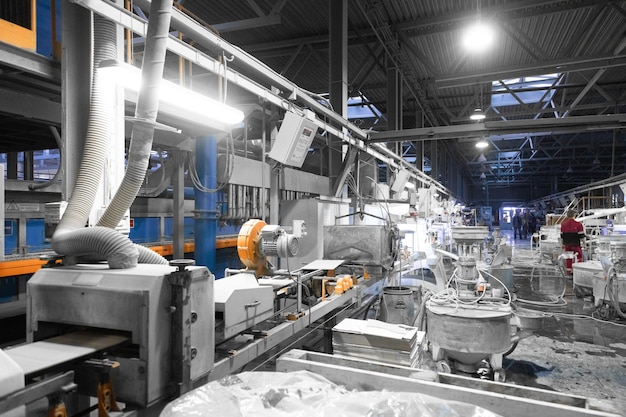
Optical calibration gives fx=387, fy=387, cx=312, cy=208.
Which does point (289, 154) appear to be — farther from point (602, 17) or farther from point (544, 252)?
point (544, 252)

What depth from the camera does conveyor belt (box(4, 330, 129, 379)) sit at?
1281 mm

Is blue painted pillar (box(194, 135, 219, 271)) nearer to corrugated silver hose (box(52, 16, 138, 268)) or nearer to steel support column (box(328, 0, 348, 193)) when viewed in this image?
steel support column (box(328, 0, 348, 193))

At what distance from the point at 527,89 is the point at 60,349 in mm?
11831

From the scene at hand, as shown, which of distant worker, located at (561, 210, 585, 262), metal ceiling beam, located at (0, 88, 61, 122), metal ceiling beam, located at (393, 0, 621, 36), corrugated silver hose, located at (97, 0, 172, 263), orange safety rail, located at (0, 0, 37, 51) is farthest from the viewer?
distant worker, located at (561, 210, 585, 262)

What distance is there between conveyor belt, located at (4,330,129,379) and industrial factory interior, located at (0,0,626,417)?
0.04 feet

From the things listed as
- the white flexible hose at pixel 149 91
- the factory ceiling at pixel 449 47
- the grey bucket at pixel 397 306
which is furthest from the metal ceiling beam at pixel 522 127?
the white flexible hose at pixel 149 91

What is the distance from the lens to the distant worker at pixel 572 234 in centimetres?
941

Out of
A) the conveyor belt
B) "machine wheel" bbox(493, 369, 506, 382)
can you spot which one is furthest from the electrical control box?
"machine wheel" bbox(493, 369, 506, 382)

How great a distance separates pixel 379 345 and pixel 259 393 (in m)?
1.60

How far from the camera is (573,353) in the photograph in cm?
489

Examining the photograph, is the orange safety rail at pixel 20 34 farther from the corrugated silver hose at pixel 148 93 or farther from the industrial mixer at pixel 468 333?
the industrial mixer at pixel 468 333

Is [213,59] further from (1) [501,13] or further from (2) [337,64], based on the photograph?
(1) [501,13]

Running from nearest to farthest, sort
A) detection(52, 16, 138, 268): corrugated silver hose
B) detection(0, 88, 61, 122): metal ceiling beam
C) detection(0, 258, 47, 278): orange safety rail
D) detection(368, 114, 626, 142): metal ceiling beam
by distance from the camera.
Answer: detection(52, 16, 138, 268): corrugated silver hose, detection(0, 88, 61, 122): metal ceiling beam, detection(0, 258, 47, 278): orange safety rail, detection(368, 114, 626, 142): metal ceiling beam

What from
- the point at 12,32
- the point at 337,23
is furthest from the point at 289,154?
the point at 337,23
